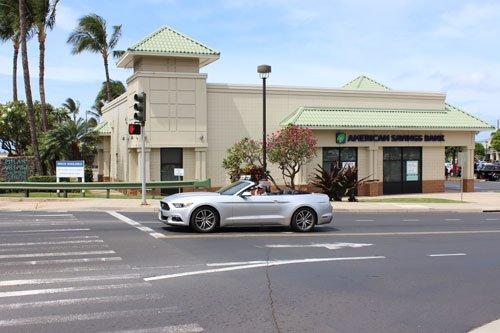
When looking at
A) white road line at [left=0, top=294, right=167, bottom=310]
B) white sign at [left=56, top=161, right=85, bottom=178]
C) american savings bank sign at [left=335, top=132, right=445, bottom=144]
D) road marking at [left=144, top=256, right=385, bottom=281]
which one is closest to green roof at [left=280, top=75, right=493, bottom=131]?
american savings bank sign at [left=335, top=132, right=445, bottom=144]

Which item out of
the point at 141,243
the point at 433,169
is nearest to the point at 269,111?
the point at 433,169

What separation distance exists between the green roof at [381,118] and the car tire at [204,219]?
53.2 ft

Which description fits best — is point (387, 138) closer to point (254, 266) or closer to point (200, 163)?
point (200, 163)

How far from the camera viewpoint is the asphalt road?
271 inches

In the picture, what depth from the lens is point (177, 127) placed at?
2973 centimetres

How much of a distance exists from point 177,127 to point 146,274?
20.8 metres

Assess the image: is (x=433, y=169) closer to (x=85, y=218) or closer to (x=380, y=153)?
→ (x=380, y=153)

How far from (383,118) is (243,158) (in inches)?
366

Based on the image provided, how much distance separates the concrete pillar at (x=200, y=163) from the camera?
30.1 metres

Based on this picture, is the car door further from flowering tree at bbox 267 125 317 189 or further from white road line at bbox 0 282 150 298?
flowering tree at bbox 267 125 317 189

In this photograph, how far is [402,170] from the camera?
34062mm

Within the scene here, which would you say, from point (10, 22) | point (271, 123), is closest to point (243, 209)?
point (271, 123)

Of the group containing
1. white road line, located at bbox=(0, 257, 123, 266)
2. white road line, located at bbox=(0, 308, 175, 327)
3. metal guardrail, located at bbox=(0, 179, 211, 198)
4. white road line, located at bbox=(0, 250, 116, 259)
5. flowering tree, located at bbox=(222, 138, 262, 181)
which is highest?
flowering tree, located at bbox=(222, 138, 262, 181)

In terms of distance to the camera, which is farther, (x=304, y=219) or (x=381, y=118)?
(x=381, y=118)
